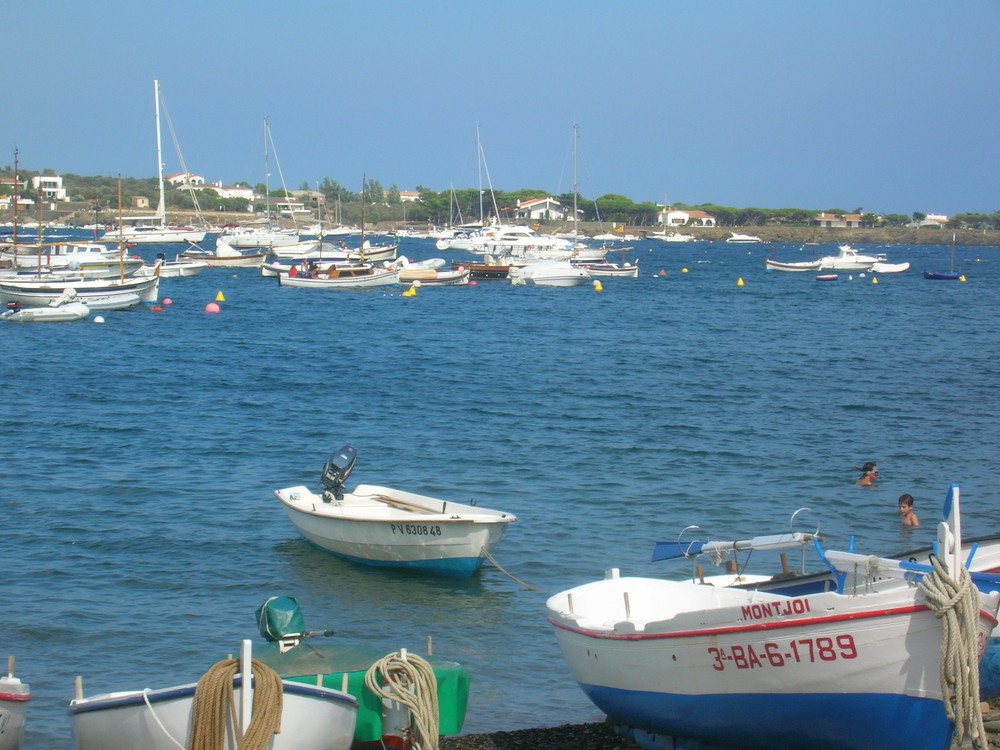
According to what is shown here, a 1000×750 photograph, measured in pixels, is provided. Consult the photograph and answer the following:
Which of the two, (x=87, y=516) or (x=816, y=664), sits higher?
(x=816, y=664)

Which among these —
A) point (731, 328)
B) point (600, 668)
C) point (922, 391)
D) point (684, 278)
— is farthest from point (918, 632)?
point (684, 278)

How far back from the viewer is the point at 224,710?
23.7 ft

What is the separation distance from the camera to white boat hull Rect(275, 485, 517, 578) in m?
13.5

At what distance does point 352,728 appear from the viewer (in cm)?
Answer: 791

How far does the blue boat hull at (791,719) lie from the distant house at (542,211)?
183782mm

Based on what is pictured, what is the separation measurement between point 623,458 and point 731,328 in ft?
93.4

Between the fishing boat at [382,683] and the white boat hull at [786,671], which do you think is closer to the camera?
the white boat hull at [786,671]

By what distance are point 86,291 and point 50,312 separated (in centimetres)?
321

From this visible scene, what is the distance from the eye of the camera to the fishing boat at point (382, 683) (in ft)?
27.0

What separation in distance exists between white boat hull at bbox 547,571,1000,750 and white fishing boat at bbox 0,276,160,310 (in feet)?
138

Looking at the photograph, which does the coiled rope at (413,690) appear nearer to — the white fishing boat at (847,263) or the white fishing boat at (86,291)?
the white fishing boat at (86,291)

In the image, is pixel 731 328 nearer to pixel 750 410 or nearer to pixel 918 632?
pixel 750 410

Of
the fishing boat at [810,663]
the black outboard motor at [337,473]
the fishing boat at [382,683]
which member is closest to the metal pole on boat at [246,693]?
→ the fishing boat at [382,683]

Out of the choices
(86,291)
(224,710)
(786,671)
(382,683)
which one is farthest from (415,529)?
(86,291)
